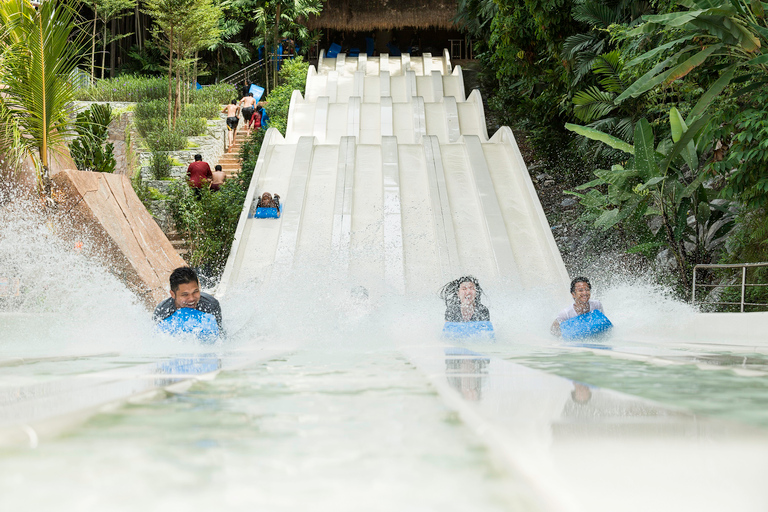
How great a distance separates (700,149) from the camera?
747cm

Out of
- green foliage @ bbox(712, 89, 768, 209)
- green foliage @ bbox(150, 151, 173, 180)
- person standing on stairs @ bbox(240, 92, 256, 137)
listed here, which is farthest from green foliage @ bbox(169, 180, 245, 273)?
green foliage @ bbox(712, 89, 768, 209)

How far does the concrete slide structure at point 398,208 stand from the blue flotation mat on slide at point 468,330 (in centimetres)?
343

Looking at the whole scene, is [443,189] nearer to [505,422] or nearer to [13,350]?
[13,350]

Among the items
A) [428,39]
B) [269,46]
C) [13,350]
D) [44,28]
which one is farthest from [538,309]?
[428,39]

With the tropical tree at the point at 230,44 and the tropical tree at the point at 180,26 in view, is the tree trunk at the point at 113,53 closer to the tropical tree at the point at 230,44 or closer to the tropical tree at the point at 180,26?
the tropical tree at the point at 230,44

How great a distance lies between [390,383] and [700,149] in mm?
6680

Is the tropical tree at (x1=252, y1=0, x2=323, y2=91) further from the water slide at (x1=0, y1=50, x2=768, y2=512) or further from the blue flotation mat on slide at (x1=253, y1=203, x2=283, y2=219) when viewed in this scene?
the water slide at (x1=0, y1=50, x2=768, y2=512)

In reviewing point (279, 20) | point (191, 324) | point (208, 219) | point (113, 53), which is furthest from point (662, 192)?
point (113, 53)

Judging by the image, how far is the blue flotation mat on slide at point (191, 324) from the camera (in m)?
3.98

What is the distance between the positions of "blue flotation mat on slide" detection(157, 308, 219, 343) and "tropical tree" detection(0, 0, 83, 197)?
12.3 ft

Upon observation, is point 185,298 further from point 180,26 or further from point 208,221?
point 180,26

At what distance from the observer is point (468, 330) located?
4891 millimetres

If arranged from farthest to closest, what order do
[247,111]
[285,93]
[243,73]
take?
[243,73] < [285,93] < [247,111]

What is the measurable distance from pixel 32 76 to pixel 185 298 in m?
3.96
